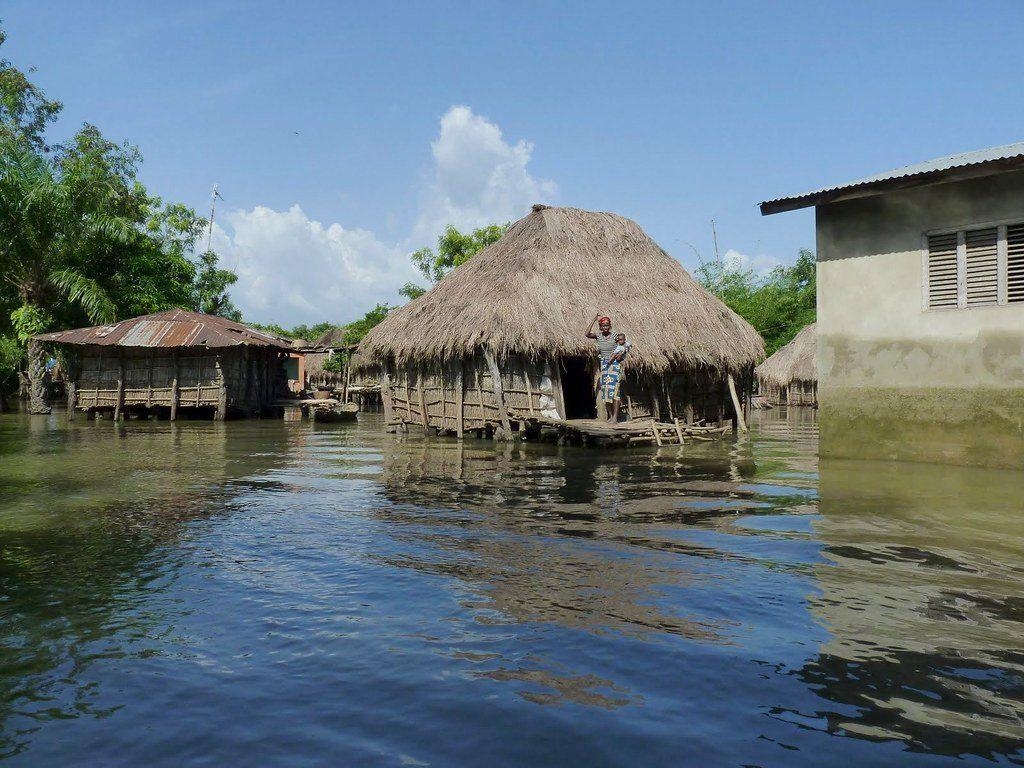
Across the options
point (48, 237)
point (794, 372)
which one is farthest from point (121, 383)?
point (794, 372)

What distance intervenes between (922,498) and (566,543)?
3894 mm

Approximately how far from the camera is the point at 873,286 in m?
10.6

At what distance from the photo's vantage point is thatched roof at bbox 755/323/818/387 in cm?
3147

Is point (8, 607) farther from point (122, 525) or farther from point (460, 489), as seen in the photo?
point (460, 489)

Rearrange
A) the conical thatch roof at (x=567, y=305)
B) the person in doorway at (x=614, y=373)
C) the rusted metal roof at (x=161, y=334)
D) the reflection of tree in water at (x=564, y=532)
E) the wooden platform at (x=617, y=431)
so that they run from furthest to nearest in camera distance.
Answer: the rusted metal roof at (x=161, y=334), the conical thatch roof at (x=567, y=305), the person in doorway at (x=614, y=373), the wooden platform at (x=617, y=431), the reflection of tree in water at (x=564, y=532)

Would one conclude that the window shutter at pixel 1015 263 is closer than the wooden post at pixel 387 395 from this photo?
Yes

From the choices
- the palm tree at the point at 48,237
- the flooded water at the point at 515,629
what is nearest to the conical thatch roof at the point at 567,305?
the flooded water at the point at 515,629

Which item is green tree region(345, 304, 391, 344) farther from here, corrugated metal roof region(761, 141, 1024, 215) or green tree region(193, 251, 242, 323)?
corrugated metal roof region(761, 141, 1024, 215)

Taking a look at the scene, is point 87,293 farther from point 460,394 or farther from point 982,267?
point 982,267

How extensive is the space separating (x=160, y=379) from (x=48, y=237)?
5.79 meters

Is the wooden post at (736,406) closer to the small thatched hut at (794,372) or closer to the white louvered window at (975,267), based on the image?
the white louvered window at (975,267)

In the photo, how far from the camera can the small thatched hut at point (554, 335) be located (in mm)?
15156

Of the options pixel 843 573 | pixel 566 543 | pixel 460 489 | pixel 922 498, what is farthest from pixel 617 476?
pixel 843 573

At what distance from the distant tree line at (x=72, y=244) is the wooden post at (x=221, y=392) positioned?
4400mm
